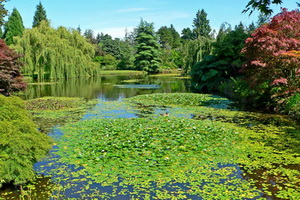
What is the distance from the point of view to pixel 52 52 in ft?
104

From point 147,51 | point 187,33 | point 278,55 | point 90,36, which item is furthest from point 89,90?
point 187,33

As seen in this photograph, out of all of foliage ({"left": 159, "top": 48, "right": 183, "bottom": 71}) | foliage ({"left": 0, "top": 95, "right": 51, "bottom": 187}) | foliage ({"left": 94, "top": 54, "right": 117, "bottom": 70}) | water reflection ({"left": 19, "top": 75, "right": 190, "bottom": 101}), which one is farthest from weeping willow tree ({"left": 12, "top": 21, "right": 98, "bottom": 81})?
foliage ({"left": 159, "top": 48, "right": 183, "bottom": 71})

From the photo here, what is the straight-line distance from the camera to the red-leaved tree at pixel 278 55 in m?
12.0

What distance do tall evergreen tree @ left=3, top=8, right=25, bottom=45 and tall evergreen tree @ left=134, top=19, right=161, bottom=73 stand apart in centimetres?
2257

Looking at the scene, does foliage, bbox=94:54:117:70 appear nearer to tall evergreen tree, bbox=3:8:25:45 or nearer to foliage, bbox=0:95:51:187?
tall evergreen tree, bbox=3:8:25:45

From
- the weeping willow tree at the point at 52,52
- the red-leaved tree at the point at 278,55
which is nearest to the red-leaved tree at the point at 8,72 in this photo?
the weeping willow tree at the point at 52,52

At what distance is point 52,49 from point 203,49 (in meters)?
17.6

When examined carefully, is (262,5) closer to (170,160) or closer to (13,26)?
(170,160)

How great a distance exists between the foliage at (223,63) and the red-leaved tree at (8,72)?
1504 centimetres

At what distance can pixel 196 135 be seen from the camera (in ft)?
28.6

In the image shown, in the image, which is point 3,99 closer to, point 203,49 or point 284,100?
point 284,100

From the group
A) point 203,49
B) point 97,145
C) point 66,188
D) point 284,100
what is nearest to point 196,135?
point 97,145

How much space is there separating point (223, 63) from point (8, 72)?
16.4 m

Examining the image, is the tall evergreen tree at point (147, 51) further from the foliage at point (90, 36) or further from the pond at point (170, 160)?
the pond at point (170, 160)
